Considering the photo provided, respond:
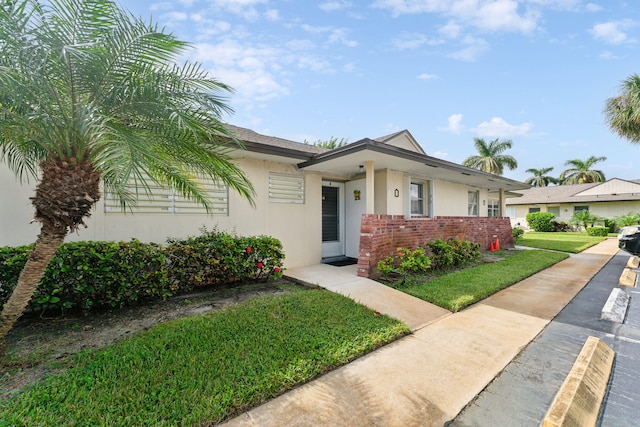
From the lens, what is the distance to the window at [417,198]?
9.30m

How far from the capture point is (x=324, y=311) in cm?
443

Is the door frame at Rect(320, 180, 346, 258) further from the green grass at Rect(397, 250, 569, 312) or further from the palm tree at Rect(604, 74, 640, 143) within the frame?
the palm tree at Rect(604, 74, 640, 143)

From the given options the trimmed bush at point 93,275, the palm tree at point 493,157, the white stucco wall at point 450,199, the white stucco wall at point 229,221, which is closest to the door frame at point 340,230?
the white stucco wall at point 229,221

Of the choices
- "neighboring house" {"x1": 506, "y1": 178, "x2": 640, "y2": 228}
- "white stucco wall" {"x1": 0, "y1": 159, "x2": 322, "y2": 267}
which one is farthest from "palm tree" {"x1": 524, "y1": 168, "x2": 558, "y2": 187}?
"white stucco wall" {"x1": 0, "y1": 159, "x2": 322, "y2": 267}

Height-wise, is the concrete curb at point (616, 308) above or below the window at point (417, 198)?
below

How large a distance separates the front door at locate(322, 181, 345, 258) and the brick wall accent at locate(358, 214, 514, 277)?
2.06 meters

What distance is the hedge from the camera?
151 inches

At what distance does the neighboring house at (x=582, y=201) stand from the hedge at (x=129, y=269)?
998 inches

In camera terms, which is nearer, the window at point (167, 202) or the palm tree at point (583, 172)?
the window at point (167, 202)

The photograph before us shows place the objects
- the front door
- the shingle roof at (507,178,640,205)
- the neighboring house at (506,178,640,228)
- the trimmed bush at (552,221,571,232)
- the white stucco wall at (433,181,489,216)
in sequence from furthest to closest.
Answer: the trimmed bush at (552,221,571,232), the shingle roof at (507,178,640,205), the neighboring house at (506,178,640,228), the white stucco wall at (433,181,489,216), the front door

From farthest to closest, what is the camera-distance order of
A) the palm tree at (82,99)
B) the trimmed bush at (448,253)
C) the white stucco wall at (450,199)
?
the white stucco wall at (450,199), the trimmed bush at (448,253), the palm tree at (82,99)

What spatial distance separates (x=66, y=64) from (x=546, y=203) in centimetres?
3547

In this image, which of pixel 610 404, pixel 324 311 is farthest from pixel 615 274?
pixel 324 311

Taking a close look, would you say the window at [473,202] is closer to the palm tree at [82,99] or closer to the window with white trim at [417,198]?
the window with white trim at [417,198]
